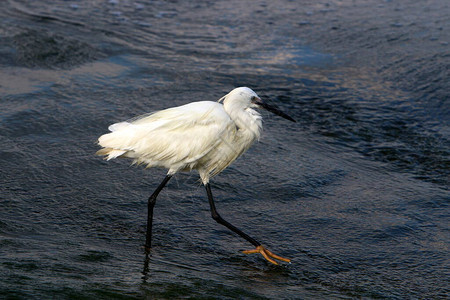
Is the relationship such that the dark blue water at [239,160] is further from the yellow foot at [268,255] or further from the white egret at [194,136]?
the white egret at [194,136]

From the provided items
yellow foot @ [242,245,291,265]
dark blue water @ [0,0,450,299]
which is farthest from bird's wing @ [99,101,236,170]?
yellow foot @ [242,245,291,265]

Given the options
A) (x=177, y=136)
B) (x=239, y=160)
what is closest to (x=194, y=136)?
(x=177, y=136)

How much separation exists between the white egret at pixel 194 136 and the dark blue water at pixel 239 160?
387mm

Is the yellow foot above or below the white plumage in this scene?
below

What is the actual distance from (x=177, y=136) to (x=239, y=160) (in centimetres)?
167

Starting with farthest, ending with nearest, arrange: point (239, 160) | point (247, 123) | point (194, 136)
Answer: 1. point (239, 160)
2. point (247, 123)
3. point (194, 136)

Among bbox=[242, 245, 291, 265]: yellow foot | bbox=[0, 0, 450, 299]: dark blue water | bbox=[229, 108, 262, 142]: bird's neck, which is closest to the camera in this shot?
bbox=[0, 0, 450, 299]: dark blue water

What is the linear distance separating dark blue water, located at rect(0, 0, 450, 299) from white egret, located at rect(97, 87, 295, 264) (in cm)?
39

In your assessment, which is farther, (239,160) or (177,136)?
(239,160)

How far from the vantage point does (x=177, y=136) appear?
4.21 meters

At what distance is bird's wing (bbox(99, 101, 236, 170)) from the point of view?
4.15 m

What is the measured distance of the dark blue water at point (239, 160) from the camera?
3.87 meters

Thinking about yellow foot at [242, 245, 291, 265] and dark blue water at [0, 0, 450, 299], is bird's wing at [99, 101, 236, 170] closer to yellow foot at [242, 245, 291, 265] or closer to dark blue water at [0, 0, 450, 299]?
dark blue water at [0, 0, 450, 299]

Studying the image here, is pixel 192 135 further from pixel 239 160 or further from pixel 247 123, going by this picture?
pixel 239 160
